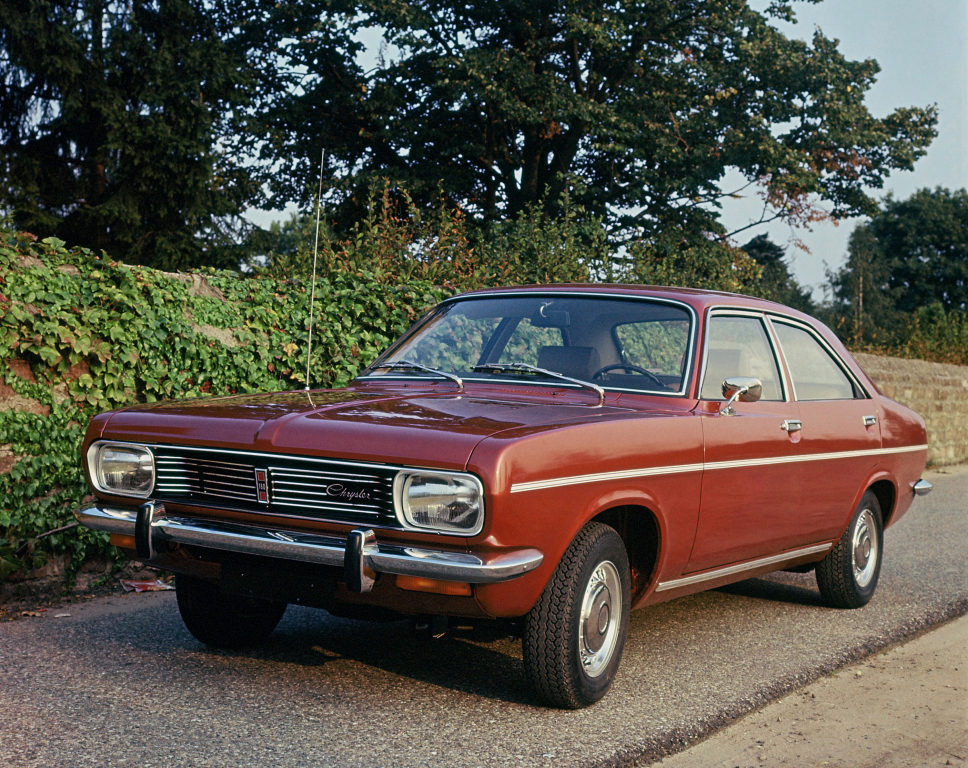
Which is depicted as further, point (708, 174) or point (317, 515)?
point (708, 174)

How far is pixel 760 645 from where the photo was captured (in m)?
5.15

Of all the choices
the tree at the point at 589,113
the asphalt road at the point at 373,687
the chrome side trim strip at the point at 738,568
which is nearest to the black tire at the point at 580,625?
the asphalt road at the point at 373,687

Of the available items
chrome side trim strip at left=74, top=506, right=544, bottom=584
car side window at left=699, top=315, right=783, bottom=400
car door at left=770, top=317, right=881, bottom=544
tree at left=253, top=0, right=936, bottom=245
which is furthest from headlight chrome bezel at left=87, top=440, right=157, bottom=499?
tree at left=253, top=0, right=936, bottom=245

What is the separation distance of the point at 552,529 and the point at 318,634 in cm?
196

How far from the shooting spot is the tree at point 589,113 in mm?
23531

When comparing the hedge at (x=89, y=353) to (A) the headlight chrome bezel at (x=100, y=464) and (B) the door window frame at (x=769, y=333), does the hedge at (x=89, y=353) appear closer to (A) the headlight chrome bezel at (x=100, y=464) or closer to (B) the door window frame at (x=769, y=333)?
(A) the headlight chrome bezel at (x=100, y=464)

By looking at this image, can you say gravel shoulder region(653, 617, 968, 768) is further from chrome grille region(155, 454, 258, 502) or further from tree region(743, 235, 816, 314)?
tree region(743, 235, 816, 314)

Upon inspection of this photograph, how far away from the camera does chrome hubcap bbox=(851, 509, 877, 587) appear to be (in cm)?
613

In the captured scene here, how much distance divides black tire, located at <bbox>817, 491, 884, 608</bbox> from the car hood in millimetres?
2289

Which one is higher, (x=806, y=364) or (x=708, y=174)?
(x=708, y=174)

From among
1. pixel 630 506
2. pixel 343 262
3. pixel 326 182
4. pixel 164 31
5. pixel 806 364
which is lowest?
pixel 630 506

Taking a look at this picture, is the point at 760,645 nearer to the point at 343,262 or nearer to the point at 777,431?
the point at 777,431

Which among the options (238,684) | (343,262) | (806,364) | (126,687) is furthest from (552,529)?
(343,262)

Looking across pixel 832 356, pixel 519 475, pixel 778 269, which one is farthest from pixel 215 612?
pixel 778 269
